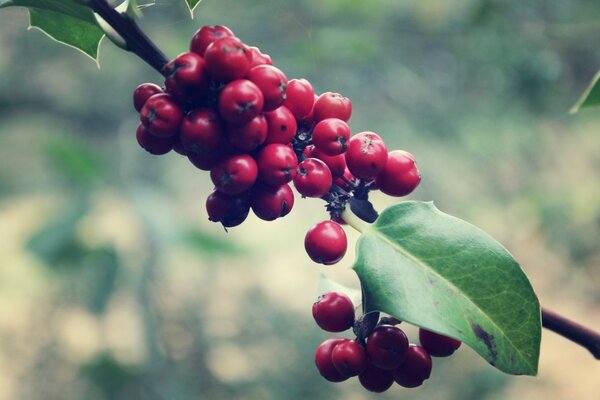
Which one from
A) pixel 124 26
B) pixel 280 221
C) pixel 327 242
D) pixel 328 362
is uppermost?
pixel 124 26

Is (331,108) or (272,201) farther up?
(331,108)

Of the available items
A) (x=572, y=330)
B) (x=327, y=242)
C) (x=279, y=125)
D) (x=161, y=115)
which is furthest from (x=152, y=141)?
(x=572, y=330)

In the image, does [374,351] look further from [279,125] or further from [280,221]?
[280,221]

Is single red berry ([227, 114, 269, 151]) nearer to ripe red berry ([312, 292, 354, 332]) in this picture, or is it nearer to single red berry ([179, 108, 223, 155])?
single red berry ([179, 108, 223, 155])

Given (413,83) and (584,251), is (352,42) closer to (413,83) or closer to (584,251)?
(413,83)

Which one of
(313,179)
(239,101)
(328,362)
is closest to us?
(239,101)

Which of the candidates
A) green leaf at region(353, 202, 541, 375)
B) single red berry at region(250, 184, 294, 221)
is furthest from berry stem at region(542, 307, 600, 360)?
single red berry at region(250, 184, 294, 221)
